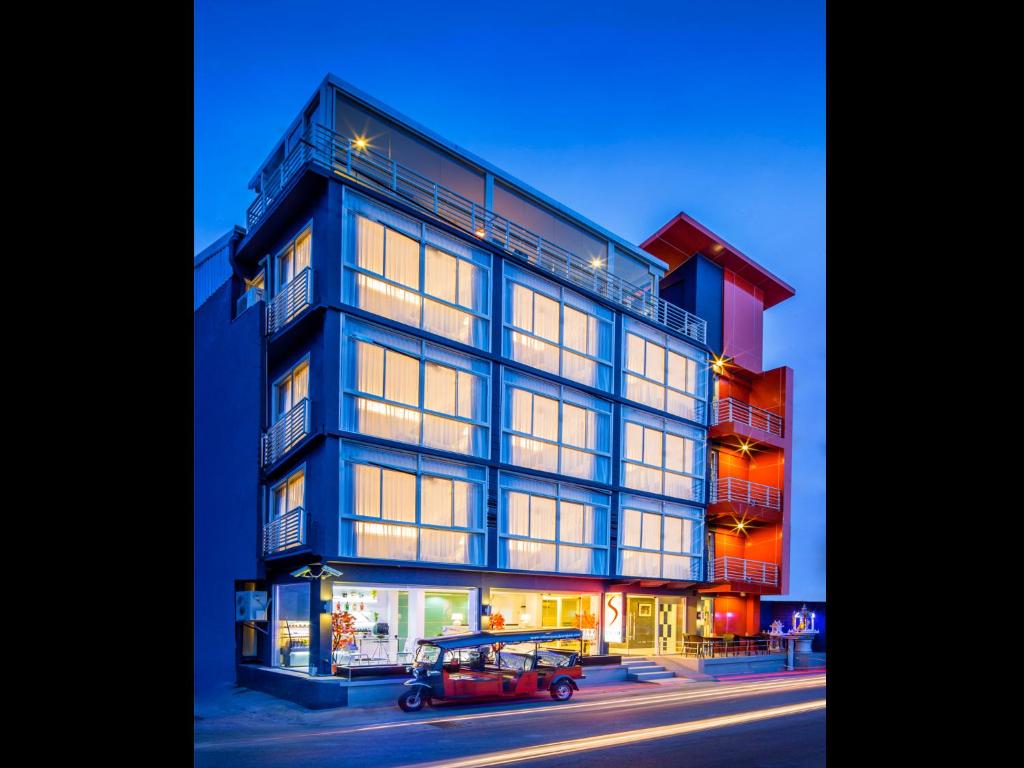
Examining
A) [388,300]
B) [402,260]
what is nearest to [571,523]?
[388,300]

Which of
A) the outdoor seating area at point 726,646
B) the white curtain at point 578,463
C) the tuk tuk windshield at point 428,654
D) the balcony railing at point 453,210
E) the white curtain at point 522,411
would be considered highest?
the balcony railing at point 453,210

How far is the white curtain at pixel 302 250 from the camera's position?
1988cm

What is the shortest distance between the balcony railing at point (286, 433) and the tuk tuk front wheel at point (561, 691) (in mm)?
8527

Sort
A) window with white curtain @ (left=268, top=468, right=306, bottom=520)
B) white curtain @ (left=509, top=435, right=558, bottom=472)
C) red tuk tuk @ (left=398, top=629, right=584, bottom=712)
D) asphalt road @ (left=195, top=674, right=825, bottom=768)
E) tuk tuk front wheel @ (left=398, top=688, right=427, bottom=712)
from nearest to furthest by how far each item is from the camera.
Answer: asphalt road @ (left=195, top=674, right=825, bottom=768), tuk tuk front wheel @ (left=398, top=688, right=427, bottom=712), red tuk tuk @ (left=398, top=629, right=584, bottom=712), window with white curtain @ (left=268, top=468, right=306, bottom=520), white curtain @ (left=509, top=435, right=558, bottom=472)

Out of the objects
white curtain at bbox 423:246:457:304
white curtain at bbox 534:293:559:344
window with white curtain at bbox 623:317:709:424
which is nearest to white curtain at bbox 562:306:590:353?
white curtain at bbox 534:293:559:344

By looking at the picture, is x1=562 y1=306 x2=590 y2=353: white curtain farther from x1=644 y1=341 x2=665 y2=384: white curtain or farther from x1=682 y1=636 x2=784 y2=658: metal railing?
x1=682 y1=636 x2=784 y2=658: metal railing

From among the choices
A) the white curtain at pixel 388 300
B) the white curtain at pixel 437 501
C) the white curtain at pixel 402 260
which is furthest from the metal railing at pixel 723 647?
the white curtain at pixel 402 260

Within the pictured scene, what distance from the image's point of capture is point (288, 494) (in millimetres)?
20547

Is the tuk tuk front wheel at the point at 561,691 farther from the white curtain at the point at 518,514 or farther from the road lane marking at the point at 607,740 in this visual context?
the white curtain at the point at 518,514

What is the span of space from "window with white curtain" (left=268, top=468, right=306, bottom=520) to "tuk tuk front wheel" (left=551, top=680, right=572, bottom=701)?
7.48 metres

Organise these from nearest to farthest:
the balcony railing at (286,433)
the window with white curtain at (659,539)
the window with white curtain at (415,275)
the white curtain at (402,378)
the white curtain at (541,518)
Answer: the balcony railing at (286,433) → the window with white curtain at (415,275) → the white curtain at (402,378) → the white curtain at (541,518) → the window with white curtain at (659,539)

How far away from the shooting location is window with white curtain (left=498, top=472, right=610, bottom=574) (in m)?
22.2
